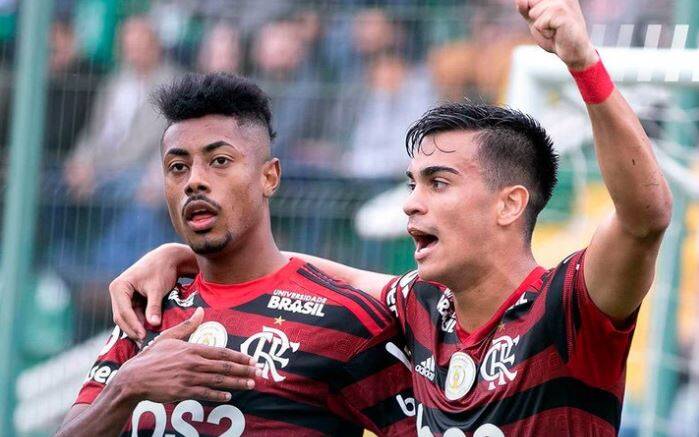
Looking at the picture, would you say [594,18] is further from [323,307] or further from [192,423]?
[192,423]

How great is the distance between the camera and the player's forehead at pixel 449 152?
3.90m

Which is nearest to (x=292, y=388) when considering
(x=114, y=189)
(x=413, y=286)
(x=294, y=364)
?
(x=294, y=364)

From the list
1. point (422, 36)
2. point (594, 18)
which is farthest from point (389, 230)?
point (594, 18)

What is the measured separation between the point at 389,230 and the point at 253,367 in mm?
2799

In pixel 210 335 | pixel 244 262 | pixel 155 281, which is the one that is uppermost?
pixel 244 262

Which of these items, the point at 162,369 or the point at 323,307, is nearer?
the point at 162,369

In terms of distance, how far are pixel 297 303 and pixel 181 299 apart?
16.9 inches

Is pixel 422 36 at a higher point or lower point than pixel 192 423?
higher

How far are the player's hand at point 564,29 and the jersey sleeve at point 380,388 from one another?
1334 millimetres

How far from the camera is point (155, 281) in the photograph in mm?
Result: 4426

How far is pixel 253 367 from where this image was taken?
3.91 meters

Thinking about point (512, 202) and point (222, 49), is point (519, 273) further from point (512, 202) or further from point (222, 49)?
point (222, 49)

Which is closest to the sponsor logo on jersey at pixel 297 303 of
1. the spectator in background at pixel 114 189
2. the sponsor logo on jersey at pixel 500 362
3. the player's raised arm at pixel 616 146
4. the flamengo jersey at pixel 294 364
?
the flamengo jersey at pixel 294 364

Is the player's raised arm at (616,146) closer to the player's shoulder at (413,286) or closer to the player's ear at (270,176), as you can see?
the player's shoulder at (413,286)
